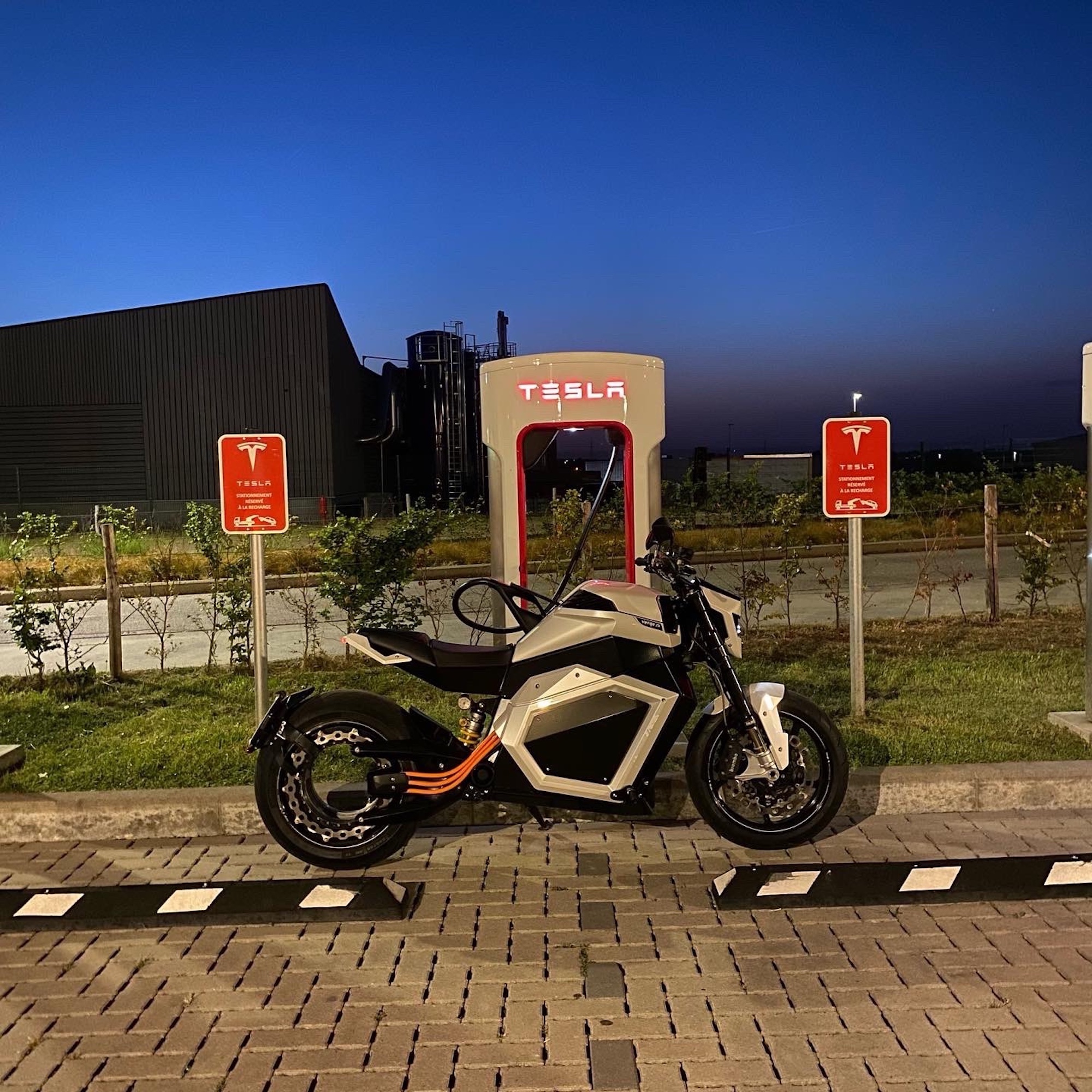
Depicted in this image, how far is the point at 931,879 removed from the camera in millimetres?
4207

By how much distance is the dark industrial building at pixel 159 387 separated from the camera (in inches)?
1224

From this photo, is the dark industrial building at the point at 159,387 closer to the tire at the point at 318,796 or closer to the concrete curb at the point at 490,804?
the concrete curb at the point at 490,804

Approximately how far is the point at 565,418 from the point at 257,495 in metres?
1.75

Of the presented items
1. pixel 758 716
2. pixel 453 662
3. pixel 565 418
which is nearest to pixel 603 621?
pixel 453 662

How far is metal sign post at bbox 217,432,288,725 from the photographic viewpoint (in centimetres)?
595

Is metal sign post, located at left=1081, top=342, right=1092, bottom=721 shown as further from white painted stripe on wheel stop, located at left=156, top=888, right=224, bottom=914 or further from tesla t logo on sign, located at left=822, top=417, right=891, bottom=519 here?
white painted stripe on wheel stop, located at left=156, top=888, right=224, bottom=914

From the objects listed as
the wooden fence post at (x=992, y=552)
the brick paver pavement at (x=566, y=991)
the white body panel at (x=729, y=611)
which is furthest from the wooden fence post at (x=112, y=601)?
the wooden fence post at (x=992, y=552)

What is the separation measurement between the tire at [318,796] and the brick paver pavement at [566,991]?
0.61 ft

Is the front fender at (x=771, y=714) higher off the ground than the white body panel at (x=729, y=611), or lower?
lower

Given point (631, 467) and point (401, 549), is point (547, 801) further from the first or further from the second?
point (401, 549)

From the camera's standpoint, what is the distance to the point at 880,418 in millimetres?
6246

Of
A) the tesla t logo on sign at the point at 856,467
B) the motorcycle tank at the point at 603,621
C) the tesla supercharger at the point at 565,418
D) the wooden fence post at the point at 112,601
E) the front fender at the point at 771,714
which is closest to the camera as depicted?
the motorcycle tank at the point at 603,621

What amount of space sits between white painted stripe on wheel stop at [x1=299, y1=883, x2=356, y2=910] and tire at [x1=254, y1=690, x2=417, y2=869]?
0.24 m

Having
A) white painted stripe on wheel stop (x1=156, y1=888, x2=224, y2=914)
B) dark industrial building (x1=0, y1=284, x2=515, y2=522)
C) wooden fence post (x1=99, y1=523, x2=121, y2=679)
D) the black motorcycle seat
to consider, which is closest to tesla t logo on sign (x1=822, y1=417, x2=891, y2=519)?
the black motorcycle seat
